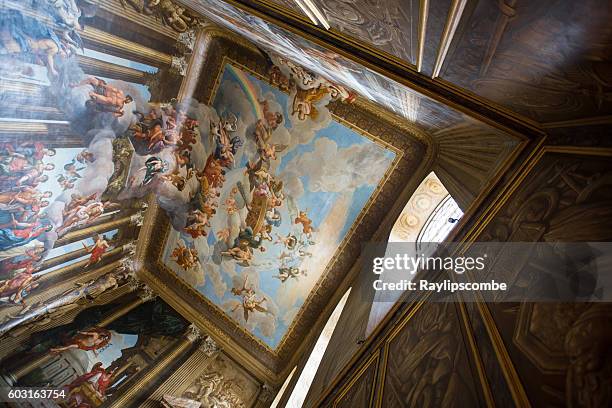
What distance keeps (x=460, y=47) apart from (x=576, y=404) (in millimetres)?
2022

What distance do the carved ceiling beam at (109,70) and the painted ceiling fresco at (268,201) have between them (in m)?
1.91

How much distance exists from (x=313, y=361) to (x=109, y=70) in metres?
6.89

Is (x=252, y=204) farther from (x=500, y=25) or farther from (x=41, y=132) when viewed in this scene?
(x=500, y=25)

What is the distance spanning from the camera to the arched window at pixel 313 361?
261 inches

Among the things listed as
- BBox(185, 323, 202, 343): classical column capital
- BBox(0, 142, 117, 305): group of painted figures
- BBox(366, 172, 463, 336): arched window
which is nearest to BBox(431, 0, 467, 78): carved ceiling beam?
BBox(366, 172, 463, 336): arched window

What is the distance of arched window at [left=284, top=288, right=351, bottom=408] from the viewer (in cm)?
662

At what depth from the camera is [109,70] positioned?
6.84 metres

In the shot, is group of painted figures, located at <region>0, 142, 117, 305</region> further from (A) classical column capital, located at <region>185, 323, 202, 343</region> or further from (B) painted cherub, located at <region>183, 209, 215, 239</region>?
(A) classical column capital, located at <region>185, 323, 202, 343</region>

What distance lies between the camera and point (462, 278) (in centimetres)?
313

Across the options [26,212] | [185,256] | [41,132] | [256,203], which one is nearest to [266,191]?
[256,203]

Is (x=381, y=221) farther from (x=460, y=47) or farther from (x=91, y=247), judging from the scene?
(x=91, y=247)

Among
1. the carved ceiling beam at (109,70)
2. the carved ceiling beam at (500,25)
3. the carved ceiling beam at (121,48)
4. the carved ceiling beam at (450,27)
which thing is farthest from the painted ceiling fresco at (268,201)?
the carved ceiling beam at (500,25)

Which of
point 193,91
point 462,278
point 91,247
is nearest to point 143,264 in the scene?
point 91,247

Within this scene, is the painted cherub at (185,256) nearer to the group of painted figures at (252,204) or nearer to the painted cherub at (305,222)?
the group of painted figures at (252,204)
